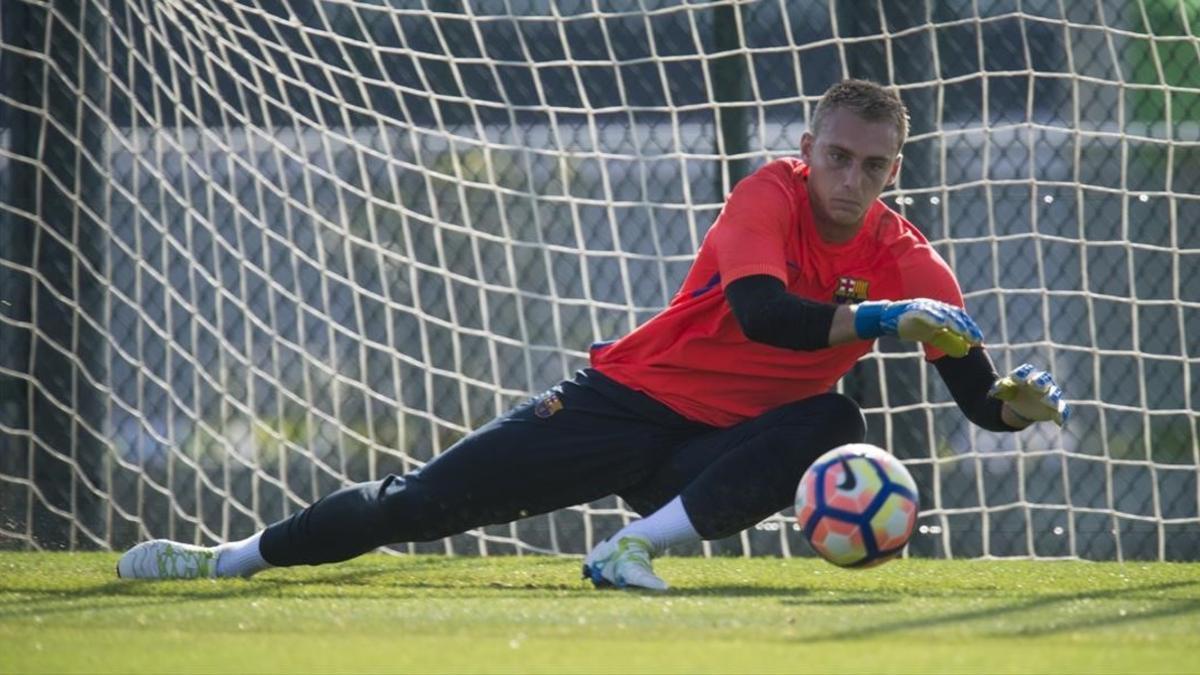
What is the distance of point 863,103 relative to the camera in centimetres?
500

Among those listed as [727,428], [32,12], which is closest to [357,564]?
[727,428]

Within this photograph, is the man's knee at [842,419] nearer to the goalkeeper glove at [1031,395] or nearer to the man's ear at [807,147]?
the goalkeeper glove at [1031,395]

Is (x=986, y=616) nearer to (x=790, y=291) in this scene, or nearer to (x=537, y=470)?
(x=790, y=291)

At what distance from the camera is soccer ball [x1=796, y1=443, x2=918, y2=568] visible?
14.5ft

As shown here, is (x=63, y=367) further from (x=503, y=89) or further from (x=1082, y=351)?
(x=1082, y=351)

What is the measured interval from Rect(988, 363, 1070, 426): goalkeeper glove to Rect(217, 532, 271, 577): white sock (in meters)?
1.98

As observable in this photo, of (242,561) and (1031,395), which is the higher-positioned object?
(1031,395)

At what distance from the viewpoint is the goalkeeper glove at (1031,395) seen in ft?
15.8

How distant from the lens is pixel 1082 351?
22.7ft

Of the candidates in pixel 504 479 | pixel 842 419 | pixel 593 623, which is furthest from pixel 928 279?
pixel 593 623

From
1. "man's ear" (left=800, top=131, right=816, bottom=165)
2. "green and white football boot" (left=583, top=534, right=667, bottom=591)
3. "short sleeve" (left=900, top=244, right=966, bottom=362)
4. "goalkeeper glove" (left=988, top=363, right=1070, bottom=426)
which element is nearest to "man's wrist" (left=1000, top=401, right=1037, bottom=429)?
"goalkeeper glove" (left=988, top=363, right=1070, bottom=426)

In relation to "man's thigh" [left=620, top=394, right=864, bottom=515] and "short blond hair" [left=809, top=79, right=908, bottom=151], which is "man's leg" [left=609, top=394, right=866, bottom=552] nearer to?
"man's thigh" [left=620, top=394, right=864, bottom=515]

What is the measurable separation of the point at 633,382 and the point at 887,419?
6.47 ft

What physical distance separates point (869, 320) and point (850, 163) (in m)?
0.52
